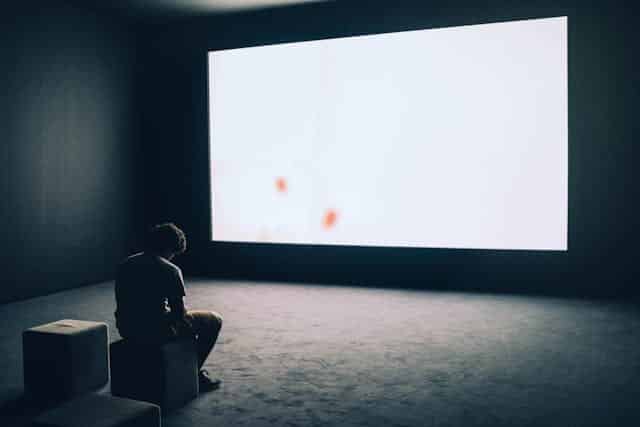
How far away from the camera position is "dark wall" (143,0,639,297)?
18.2 ft

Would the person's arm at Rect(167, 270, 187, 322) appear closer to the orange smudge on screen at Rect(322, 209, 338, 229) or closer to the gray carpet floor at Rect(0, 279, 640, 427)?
the gray carpet floor at Rect(0, 279, 640, 427)

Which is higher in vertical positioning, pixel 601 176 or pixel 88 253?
pixel 601 176

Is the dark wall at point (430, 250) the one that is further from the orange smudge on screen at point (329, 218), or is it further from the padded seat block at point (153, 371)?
the padded seat block at point (153, 371)

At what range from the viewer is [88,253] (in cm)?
655

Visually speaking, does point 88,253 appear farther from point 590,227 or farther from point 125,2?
point 590,227

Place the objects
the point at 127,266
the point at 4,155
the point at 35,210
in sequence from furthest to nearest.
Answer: the point at 35,210 < the point at 4,155 < the point at 127,266

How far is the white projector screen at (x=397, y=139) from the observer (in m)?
5.67

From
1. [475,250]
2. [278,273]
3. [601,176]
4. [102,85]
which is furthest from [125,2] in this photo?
[601,176]

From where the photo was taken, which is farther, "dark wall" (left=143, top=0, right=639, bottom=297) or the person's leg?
"dark wall" (left=143, top=0, right=639, bottom=297)

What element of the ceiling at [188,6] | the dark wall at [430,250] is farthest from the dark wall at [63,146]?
the dark wall at [430,250]

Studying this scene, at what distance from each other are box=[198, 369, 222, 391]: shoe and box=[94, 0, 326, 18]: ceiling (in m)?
4.45

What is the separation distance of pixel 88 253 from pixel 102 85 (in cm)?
190

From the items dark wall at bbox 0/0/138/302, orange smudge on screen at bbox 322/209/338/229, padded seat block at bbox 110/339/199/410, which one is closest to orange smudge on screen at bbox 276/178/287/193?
orange smudge on screen at bbox 322/209/338/229

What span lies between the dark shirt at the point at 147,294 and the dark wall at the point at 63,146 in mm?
3350
